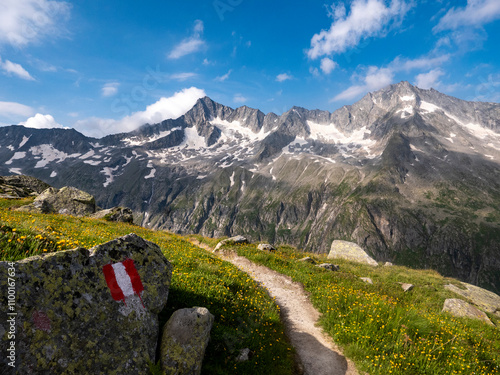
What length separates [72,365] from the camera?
502 centimetres

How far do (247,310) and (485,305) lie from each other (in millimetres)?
23947

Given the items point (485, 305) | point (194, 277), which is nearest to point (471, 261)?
point (485, 305)

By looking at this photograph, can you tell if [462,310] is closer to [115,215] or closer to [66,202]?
[115,215]

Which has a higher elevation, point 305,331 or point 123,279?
point 123,279

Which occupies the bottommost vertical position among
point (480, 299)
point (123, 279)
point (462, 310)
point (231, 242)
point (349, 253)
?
point (349, 253)

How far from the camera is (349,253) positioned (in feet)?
121

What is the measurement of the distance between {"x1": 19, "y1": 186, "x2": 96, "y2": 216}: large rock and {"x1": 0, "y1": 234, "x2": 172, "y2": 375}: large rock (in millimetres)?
26869

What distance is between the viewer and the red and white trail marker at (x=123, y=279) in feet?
21.4

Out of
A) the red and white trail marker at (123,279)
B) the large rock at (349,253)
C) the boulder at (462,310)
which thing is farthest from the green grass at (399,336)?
the large rock at (349,253)

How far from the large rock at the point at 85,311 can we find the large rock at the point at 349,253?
1278 inches

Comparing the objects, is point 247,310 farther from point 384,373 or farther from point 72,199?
point 72,199

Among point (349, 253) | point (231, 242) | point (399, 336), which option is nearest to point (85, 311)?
point (399, 336)

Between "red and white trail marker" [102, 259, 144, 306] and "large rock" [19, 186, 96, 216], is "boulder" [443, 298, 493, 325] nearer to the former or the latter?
"red and white trail marker" [102, 259, 144, 306]

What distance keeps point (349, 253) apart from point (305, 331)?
2746 cm
